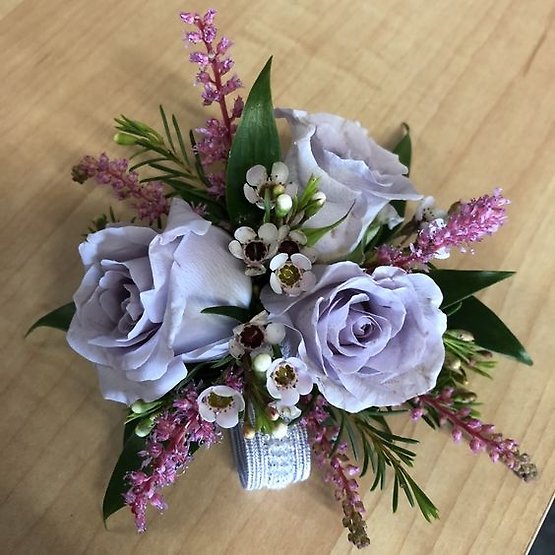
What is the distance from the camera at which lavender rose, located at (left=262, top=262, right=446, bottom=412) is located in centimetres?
40

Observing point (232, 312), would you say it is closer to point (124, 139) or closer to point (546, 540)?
point (124, 139)

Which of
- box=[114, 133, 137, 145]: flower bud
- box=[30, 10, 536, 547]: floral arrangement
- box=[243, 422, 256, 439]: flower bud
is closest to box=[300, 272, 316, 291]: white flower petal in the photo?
box=[30, 10, 536, 547]: floral arrangement

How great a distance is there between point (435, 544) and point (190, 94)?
475 mm

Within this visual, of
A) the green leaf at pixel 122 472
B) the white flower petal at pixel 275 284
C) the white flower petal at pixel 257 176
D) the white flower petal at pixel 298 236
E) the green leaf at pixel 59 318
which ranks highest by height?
the white flower petal at pixel 257 176

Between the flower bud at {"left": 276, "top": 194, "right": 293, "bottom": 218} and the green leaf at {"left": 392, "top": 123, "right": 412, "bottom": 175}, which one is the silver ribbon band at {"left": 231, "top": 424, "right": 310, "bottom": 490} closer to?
the flower bud at {"left": 276, "top": 194, "right": 293, "bottom": 218}

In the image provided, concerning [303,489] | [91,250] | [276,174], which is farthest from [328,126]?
[303,489]

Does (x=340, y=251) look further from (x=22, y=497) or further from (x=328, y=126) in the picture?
(x=22, y=497)

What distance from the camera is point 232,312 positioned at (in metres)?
0.43

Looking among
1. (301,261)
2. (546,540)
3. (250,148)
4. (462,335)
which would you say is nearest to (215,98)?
(250,148)

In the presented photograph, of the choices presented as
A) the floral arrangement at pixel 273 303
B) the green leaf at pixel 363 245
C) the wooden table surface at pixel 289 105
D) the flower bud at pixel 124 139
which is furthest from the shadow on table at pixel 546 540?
the flower bud at pixel 124 139

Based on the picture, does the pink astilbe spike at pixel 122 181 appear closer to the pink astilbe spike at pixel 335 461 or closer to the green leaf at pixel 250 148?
the green leaf at pixel 250 148

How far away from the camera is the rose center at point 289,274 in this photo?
426mm

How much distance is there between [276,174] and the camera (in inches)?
18.0

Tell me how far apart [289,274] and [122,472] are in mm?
212
